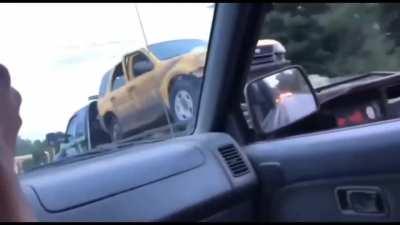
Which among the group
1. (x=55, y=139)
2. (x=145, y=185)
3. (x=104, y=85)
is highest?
(x=104, y=85)

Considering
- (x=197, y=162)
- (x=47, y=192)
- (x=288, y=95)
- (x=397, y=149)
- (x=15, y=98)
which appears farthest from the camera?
(x=288, y=95)

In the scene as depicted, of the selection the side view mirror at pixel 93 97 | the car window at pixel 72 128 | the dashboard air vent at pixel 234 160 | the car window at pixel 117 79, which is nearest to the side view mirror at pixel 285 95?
the dashboard air vent at pixel 234 160

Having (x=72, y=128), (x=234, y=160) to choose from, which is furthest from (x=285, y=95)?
(x=72, y=128)

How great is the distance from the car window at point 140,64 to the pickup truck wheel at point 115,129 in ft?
0.74

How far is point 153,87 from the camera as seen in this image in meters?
2.99

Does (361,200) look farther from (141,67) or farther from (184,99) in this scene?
(141,67)

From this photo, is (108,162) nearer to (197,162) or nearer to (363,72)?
(197,162)

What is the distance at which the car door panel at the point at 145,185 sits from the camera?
2281 mm

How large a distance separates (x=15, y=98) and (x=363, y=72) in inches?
82.7

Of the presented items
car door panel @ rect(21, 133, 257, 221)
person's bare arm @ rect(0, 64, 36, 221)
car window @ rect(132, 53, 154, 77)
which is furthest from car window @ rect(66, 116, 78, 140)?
person's bare arm @ rect(0, 64, 36, 221)

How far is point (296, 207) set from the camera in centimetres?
296

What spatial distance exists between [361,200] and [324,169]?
196mm

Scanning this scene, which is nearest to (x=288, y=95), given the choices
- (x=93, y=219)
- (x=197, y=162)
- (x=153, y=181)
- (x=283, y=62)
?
(x=283, y=62)

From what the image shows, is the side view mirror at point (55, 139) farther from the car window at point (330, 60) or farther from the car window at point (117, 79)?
the car window at point (330, 60)
